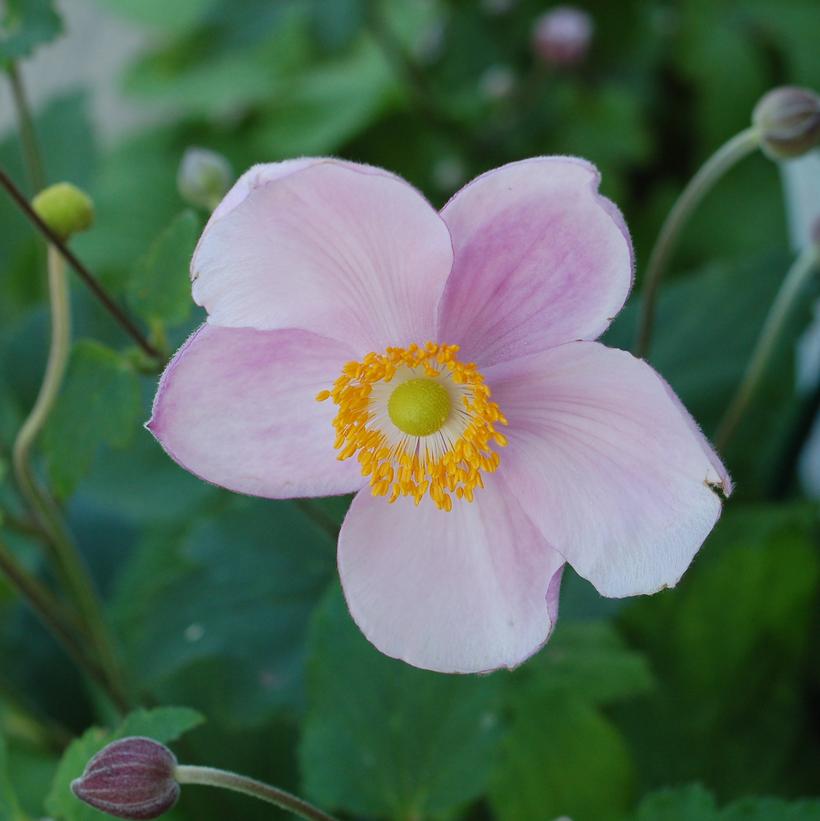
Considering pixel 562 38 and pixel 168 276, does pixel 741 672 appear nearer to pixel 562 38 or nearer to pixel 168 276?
pixel 168 276

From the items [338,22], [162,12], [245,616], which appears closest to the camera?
[245,616]

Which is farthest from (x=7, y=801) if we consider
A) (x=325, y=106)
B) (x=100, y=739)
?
(x=325, y=106)

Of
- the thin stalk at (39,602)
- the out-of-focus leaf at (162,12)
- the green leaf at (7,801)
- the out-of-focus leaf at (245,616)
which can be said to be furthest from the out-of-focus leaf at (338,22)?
the green leaf at (7,801)

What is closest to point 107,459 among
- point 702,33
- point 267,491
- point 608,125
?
point 267,491

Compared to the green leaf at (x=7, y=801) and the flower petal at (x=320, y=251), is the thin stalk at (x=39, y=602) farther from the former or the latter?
the flower petal at (x=320, y=251)

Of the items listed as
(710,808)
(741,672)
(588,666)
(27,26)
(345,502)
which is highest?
(27,26)

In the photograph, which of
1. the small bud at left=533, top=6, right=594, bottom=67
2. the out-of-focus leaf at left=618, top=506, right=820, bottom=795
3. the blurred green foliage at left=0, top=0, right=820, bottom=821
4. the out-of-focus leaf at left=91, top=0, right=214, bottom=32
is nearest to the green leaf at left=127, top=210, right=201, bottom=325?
the blurred green foliage at left=0, top=0, right=820, bottom=821
